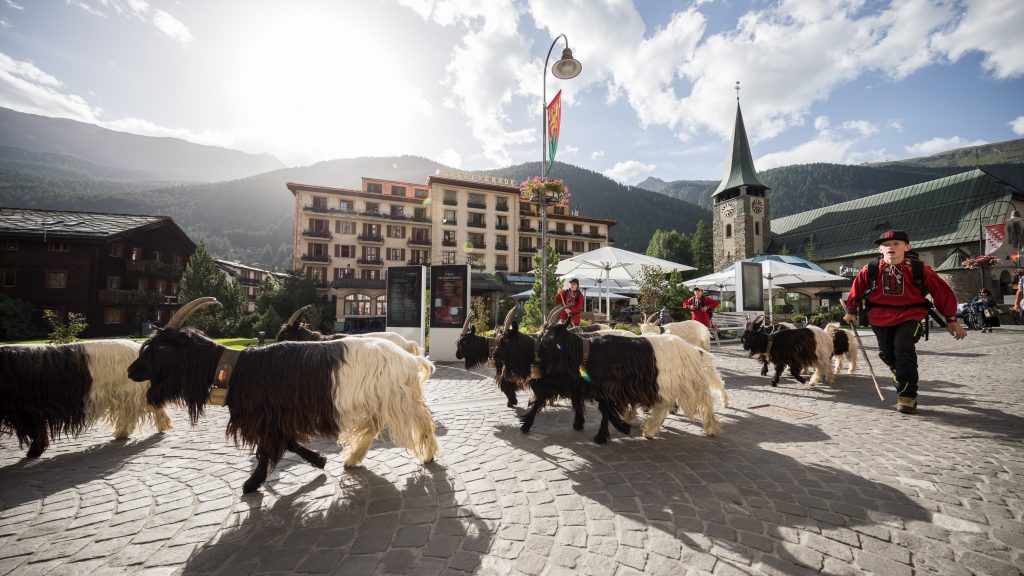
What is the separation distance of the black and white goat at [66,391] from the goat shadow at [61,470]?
0.22 m

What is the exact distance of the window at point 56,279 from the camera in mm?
27312

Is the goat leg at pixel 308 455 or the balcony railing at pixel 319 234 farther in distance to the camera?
the balcony railing at pixel 319 234

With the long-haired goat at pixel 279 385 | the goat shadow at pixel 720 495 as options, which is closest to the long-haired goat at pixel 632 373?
the goat shadow at pixel 720 495

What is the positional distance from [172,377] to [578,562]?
3387 millimetres

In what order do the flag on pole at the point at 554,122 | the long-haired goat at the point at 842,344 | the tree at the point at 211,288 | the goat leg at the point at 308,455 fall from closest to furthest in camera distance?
the goat leg at the point at 308,455 < the long-haired goat at the point at 842,344 < the flag on pole at the point at 554,122 < the tree at the point at 211,288

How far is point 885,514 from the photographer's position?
2430mm

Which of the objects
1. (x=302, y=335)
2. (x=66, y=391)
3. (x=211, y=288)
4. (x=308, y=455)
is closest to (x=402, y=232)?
(x=211, y=288)

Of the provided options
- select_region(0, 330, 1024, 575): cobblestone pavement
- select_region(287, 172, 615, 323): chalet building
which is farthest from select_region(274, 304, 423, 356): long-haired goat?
select_region(287, 172, 615, 323): chalet building

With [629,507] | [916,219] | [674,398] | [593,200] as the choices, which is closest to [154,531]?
[629,507]

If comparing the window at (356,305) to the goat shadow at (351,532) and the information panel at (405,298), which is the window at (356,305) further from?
the goat shadow at (351,532)

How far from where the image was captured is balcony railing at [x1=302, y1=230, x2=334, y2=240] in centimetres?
4139

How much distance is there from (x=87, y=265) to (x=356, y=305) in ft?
65.6

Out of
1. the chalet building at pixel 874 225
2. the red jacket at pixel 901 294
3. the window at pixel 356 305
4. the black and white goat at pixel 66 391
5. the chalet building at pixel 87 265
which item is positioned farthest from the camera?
the window at pixel 356 305

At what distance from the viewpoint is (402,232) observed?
149 feet
